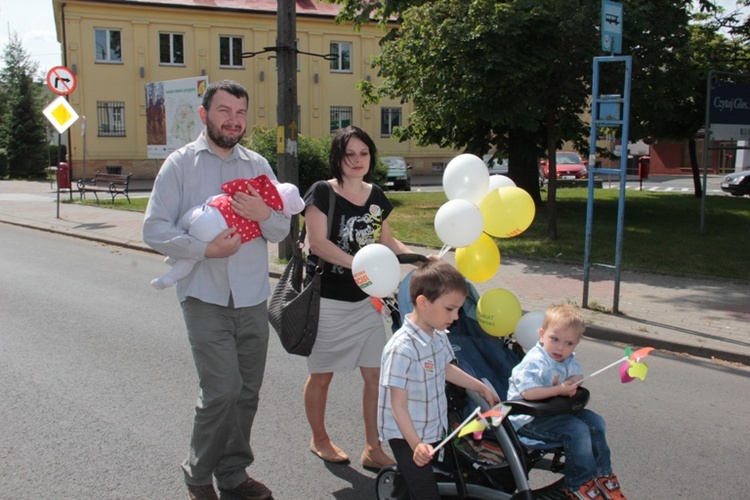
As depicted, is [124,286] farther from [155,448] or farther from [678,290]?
[678,290]

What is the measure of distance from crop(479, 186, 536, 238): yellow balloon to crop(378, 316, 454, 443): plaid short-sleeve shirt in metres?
1.01

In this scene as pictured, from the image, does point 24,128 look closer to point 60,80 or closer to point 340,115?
point 340,115

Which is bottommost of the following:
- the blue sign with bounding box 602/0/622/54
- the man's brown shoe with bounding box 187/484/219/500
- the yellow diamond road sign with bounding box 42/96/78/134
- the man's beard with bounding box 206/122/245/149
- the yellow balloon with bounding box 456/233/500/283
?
the man's brown shoe with bounding box 187/484/219/500

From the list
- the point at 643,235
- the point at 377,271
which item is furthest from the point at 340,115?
the point at 377,271

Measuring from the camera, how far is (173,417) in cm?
491

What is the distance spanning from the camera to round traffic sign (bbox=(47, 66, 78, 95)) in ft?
52.2

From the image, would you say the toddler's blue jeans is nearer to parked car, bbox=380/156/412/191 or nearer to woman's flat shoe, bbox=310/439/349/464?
woman's flat shoe, bbox=310/439/349/464

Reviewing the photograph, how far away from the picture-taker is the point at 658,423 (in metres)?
4.93

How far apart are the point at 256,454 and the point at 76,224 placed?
1289 cm

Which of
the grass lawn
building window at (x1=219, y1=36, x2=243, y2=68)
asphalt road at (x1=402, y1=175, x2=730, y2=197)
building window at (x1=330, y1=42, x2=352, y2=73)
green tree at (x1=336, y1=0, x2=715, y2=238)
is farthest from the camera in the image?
building window at (x1=330, y1=42, x2=352, y2=73)

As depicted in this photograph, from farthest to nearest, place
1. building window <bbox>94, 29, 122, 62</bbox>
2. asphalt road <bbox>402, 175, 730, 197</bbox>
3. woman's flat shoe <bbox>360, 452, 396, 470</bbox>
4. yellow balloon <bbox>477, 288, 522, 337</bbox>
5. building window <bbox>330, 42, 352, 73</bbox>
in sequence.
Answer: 1. building window <bbox>330, 42, 352, 73</bbox>
2. building window <bbox>94, 29, 122, 62</bbox>
3. asphalt road <bbox>402, 175, 730, 197</bbox>
4. woman's flat shoe <bbox>360, 452, 396, 470</bbox>
5. yellow balloon <bbox>477, 288, 522, 337</bbox>

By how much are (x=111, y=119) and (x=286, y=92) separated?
1123 inches

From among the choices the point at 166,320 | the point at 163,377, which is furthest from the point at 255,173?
the point at 166,320

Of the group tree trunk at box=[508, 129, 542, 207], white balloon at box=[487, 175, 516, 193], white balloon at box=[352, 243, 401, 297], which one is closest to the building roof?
tree trunk at box=[508, 129, 542, 207]
